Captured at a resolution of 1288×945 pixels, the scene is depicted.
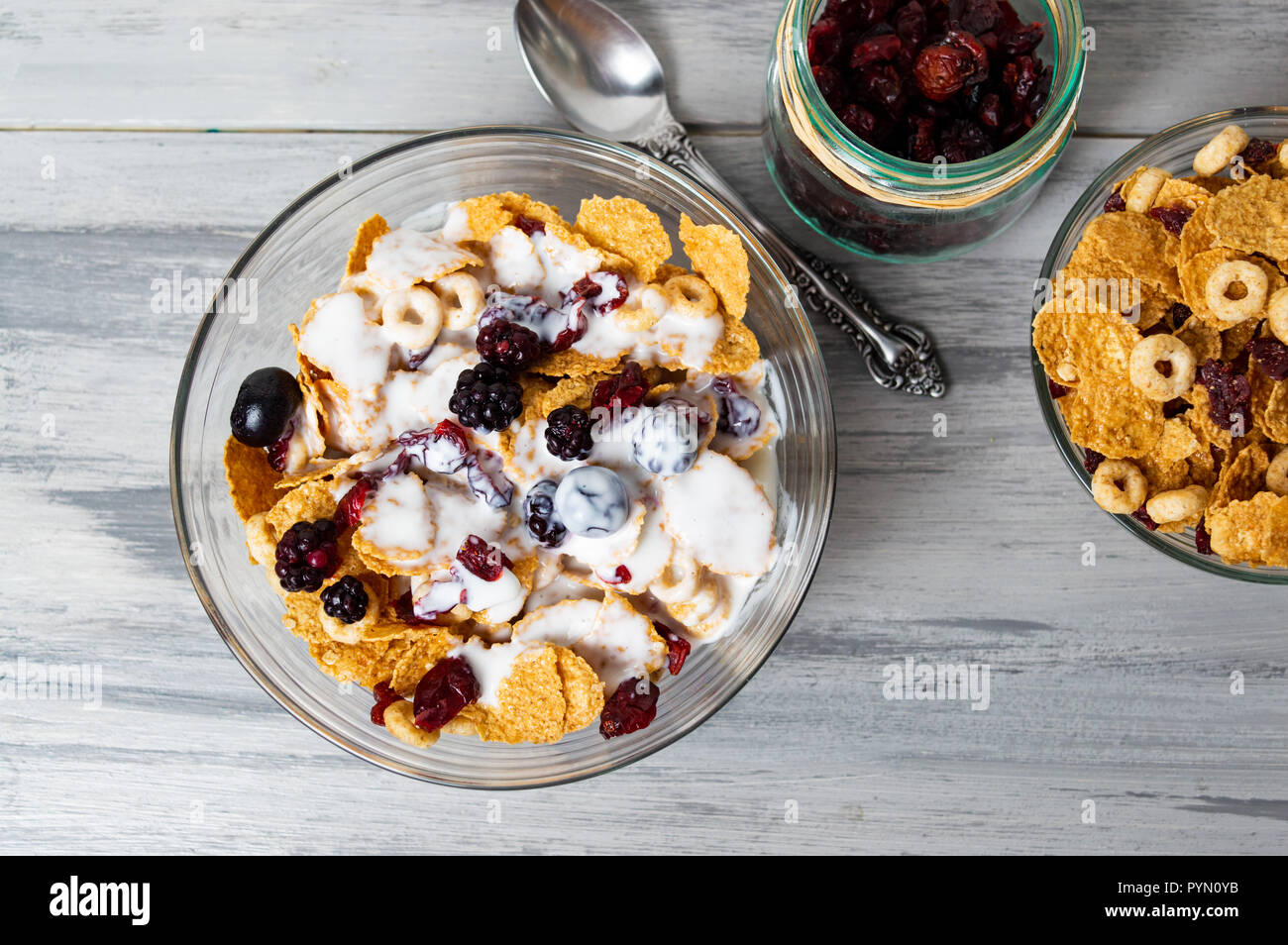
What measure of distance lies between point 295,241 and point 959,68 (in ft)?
2.36

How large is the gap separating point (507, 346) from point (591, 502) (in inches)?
6.4

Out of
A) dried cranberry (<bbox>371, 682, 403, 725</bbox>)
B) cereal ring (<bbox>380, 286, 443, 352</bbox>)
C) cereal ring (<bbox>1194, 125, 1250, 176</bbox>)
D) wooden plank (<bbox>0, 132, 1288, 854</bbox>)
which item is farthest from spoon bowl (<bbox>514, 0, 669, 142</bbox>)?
dried cranberry (<bbox>371, 682, 403, 725</bbox>)

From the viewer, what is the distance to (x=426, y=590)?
881 mm

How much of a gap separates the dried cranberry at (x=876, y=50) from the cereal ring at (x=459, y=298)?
0.43 m

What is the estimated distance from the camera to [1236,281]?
32.4 inches

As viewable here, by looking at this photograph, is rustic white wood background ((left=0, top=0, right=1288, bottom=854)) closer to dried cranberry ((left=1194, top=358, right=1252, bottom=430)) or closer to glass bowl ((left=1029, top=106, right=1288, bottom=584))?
glass bowl ((left=1029, top=106, right=1288, bottom=584))

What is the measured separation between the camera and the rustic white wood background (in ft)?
3.59

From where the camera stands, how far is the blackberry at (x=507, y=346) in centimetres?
83

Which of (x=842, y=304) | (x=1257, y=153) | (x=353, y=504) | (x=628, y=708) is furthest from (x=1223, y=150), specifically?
(x=353, y=504)

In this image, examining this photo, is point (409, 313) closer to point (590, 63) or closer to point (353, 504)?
point (353, 504)

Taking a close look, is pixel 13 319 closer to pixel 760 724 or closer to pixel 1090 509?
pixel 760 724

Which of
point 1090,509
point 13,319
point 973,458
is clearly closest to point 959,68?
point 973,458

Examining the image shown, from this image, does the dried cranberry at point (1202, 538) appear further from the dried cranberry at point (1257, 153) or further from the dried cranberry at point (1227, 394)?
the dried cranberry at point (1257, 153)

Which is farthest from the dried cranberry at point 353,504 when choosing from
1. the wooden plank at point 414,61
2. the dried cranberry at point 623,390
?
the wooden plank at point 414,61
